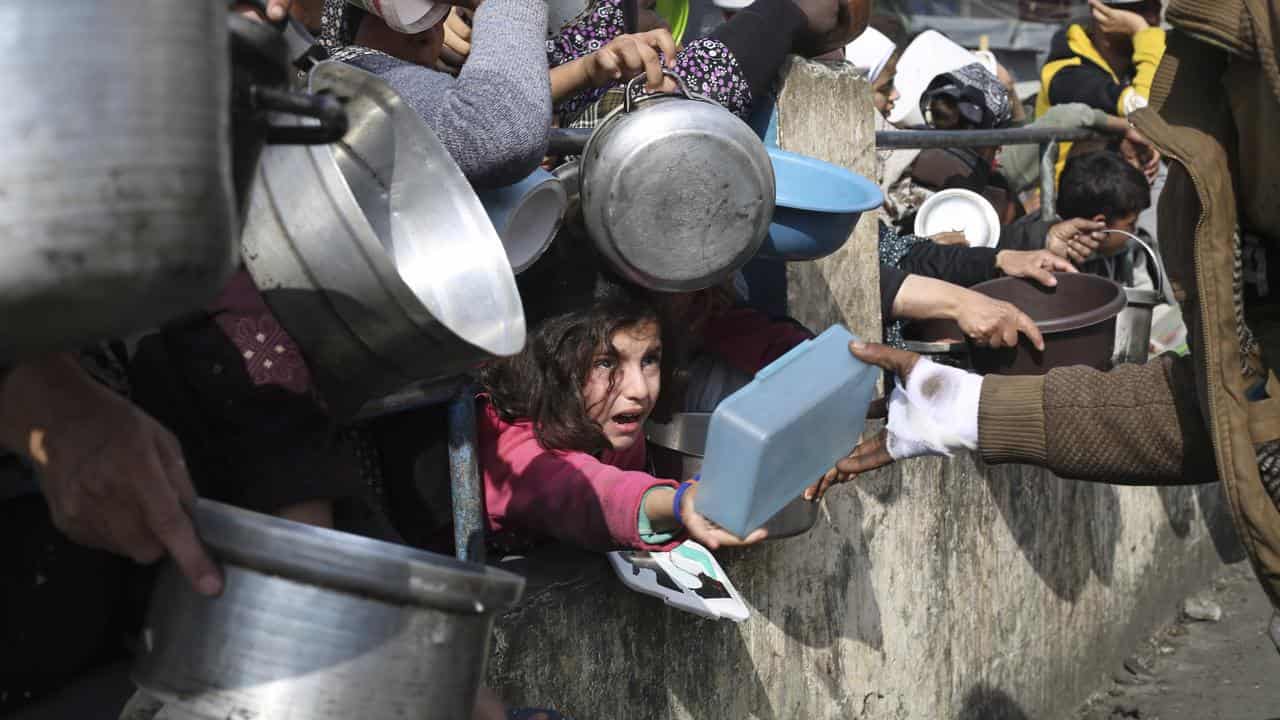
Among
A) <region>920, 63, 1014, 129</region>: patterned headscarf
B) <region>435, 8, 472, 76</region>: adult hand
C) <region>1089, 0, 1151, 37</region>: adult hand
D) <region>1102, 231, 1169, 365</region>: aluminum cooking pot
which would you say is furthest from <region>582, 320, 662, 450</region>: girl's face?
<region>1089, 0, 1151, 37</region>: adult hand

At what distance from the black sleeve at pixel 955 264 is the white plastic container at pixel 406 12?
2.21 metres

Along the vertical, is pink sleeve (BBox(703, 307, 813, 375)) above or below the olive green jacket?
below

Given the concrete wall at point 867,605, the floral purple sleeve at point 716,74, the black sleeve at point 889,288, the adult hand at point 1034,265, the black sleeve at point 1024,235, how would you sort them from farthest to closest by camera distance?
the black sleeve at point 1024,235 → the adult hand at point 1034,265 → the black sleeve at point 889,288 → the floral purple sleeve at point 716,74 → the concrete wall at point 867,605

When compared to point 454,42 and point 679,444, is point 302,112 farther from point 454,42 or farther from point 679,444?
point 454,42

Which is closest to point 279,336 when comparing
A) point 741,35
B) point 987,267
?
point 741,35

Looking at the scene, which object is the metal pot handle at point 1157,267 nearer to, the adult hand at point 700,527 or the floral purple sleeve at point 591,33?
the floral purple sleeve at point 591,33

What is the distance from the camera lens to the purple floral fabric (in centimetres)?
295

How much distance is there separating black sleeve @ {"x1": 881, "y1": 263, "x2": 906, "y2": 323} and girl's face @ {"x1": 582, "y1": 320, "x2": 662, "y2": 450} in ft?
4.42

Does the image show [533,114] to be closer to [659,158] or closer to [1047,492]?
[659,158]

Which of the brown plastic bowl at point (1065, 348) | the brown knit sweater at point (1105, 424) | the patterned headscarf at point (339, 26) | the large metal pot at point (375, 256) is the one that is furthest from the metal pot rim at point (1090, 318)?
the large metal pot at point (375, 256)

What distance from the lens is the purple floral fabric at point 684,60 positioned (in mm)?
2951

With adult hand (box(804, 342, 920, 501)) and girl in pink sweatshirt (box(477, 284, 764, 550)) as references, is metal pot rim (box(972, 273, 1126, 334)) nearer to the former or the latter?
adult hand (box(804, 342, 920, 501))

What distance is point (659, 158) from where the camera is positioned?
7.46ft

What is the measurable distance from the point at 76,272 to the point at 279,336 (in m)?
0.70
